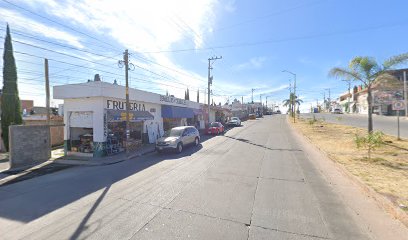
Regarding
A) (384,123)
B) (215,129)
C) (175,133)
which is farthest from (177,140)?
(384,123)

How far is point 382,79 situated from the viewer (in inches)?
697

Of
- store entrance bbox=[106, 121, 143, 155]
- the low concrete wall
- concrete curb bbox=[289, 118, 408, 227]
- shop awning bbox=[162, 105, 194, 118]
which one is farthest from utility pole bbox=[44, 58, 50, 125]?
concrete curb bbox=[289, 118, 408, 227]

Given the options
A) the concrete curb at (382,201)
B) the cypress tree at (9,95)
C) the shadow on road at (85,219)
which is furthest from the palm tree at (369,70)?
the cypress tree at (9,95)

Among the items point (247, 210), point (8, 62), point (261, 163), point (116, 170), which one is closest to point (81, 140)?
point (116, 170)

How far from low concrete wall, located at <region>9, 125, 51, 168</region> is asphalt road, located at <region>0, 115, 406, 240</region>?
14.4ft

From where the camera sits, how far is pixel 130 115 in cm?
1905

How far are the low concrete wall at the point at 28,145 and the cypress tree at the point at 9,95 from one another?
7.50 metres

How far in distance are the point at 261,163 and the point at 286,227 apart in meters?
6.77

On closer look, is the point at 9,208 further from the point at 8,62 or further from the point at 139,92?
the point at 8,62

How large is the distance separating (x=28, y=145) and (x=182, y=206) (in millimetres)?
12842

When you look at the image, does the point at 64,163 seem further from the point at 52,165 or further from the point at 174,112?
the point at 174,112

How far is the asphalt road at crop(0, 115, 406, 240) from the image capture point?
16.9 feet

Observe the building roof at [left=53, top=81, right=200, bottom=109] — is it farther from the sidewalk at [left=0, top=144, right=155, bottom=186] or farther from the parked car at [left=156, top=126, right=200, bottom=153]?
the parked car at [left=156, top=126, right=200, bottom=153]

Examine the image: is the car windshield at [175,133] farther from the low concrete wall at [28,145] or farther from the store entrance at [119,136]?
the low concrete wall at [28,145]
